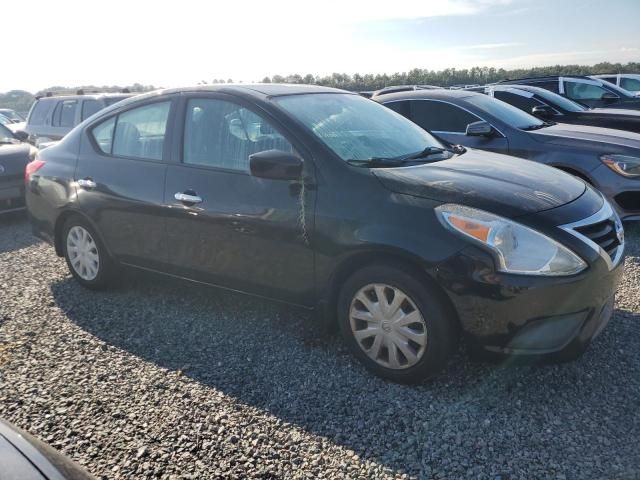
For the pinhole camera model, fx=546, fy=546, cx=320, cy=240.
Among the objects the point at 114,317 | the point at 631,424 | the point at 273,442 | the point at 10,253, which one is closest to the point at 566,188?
the point at 631,424

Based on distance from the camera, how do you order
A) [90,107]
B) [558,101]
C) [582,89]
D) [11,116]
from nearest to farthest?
[558,101] → [90,107] → [582,89] → [11,116]

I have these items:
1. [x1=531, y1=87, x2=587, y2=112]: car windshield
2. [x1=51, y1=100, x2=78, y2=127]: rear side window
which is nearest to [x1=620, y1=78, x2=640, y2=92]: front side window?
[x1=531, y1=87, x2=587, y2=112]: car windshield

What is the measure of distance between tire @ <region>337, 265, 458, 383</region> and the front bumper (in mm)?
123

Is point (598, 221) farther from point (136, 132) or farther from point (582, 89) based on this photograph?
point (582, 89)

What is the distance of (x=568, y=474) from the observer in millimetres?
2393

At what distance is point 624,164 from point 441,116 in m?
2.13

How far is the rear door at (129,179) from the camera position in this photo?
4.04 meters

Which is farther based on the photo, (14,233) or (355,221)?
(14,233)

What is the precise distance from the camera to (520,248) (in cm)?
276

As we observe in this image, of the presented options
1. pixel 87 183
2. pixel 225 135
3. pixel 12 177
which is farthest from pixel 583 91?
pixel 12 177

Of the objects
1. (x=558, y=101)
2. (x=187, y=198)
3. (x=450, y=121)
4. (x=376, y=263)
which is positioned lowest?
(x=376, y=263)

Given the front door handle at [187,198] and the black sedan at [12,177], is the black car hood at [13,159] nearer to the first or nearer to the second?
the black sedan at [12,177]

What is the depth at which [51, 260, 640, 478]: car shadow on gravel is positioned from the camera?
8.57ft

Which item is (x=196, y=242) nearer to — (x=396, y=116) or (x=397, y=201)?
(x=397, y=201)
